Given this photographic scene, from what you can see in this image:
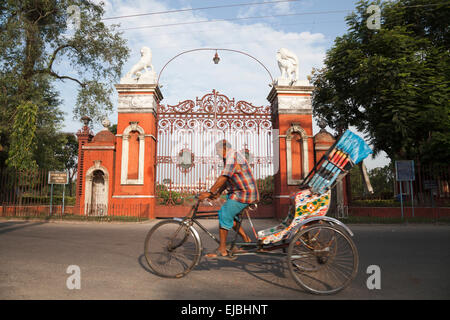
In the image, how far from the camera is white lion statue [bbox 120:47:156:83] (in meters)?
14.2

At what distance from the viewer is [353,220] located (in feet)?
37.9

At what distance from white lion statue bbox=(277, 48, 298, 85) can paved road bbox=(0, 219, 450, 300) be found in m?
10.0

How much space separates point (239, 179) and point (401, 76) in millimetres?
14780

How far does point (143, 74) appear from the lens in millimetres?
14336

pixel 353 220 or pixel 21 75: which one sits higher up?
pixel 21 75

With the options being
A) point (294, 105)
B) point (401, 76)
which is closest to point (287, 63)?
point (294, 105)

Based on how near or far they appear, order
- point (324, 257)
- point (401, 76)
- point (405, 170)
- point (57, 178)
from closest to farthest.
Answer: point (324, 257) < point (405, 170) < point (57, 178) < point (401, 76)

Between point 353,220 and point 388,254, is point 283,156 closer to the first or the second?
point 353,220

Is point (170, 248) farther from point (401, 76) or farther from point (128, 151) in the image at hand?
point (401, 76)

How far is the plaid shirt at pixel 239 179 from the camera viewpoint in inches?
156

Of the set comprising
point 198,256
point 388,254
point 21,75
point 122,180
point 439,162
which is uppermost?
point 21,75

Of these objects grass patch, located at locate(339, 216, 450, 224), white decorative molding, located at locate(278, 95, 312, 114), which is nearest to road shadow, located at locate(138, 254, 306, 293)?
grass patch, located at locate(339, 216, 450, 224)
